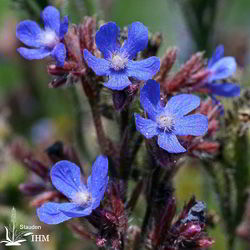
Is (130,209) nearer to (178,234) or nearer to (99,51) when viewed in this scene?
(178,234)

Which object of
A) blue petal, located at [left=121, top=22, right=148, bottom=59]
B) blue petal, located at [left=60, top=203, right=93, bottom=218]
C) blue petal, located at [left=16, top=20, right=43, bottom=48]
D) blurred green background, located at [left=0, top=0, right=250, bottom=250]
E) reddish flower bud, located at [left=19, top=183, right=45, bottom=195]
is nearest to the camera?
blue petal, located at [left=60, top=203, right=93, bottom=218]

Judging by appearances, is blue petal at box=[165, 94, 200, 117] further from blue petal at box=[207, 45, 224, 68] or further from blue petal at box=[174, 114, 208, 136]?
blue petal at box=[207, 45, 224, 68]

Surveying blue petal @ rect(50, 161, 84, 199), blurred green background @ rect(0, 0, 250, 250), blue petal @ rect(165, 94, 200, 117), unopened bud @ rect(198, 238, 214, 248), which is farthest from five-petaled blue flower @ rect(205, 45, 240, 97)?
blue petal @ rect(50, 161, 84, 199)

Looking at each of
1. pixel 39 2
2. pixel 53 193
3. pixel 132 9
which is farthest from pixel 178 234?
pixel 132 9

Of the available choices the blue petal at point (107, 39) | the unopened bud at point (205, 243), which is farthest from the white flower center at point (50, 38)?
the unopened bud at point (205, 243)

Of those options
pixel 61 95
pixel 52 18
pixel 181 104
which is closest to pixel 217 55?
pixel 181 104

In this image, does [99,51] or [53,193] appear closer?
[99,51]

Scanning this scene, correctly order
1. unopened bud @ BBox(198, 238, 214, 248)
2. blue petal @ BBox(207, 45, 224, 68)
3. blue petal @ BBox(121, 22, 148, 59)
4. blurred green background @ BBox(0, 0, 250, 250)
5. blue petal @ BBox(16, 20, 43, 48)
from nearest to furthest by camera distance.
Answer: blue petal @ BBox(121, 22, 148, 59) → unopened bud @ BBox(198, 238, 214, 248) → blue petal @ BBox(16, 20, 43, 48) → blue petal @ BBox(207, 45, 224, 68) → blurred green background @ BBox(0, 0, 250, 250)
